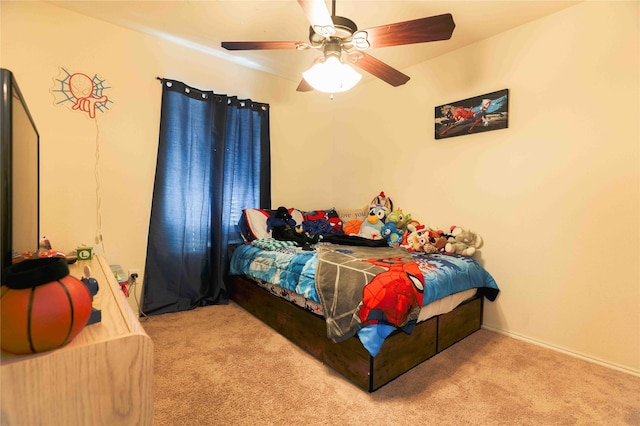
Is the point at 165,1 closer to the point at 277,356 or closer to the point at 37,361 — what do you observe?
the point at 37,361

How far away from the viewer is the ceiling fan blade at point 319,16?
53.9 inches

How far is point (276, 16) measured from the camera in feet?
7.53

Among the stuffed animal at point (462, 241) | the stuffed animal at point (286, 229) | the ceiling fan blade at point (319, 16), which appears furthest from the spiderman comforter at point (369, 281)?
the ceiling fan blade at point (319, 16)

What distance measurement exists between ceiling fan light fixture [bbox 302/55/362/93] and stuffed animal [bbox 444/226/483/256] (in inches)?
61.4

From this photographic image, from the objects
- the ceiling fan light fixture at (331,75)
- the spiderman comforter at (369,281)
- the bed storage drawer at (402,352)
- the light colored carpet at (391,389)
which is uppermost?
the ceiling fan light fixture at (331,75)

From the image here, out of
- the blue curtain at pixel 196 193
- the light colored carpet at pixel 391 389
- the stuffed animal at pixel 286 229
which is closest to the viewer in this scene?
the light colored carpet at pixel 391 389

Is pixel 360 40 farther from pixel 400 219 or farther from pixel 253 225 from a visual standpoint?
pixel 253 225

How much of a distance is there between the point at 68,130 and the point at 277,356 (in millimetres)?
2355

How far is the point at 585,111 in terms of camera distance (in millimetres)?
2064

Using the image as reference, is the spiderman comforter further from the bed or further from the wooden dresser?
the wooden dresser

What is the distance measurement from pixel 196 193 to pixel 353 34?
79.5 inches

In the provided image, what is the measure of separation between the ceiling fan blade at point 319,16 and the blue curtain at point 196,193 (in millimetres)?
1708

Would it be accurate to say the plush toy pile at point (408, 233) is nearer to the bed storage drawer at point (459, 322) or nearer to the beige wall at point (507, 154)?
the beige wall at point (507, 154)

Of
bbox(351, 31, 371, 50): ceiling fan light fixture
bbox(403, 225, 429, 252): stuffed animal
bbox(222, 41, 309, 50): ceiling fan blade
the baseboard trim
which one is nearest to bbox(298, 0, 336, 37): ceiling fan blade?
bbox(351, 31, 371, 50): ceiling fan light fixture
